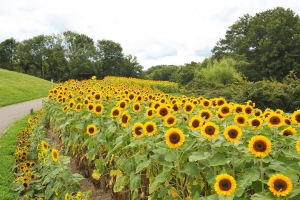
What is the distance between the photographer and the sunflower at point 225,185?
175 centimetres

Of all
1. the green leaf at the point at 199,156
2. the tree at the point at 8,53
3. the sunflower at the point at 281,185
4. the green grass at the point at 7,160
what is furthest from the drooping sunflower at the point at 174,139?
the tree at the point at 8,53

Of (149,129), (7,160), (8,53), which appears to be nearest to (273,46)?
(7,160)

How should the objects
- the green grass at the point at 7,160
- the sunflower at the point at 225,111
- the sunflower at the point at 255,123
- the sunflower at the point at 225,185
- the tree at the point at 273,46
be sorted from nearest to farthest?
the sunflower at the point at 225,185 → the sunflower at the point at 255,123 → the sunflower at the point at 225,111 → the green grass at the point at 7,160 → the tree at the point at 273,46

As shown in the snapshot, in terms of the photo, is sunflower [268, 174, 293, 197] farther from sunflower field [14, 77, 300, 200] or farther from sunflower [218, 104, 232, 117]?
sunflower [218, 104, 232, 117]

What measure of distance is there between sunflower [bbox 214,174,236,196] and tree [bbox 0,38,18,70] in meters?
56.2

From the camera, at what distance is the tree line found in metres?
50.8

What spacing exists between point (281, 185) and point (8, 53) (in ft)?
198

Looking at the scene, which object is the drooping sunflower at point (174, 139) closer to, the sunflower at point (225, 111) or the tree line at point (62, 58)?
the sunflower at point (225, 111)

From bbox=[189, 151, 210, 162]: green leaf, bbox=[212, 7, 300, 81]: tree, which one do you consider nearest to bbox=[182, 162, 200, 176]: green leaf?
bbox=[189, 151, 210, 162]: green leaf

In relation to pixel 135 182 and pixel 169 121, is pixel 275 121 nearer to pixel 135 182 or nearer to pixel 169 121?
pixel 169 121

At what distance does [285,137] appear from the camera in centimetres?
228

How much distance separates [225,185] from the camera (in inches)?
69.5

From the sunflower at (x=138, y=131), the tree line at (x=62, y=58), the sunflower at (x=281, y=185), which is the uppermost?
the tree line at (x=62, y=58)

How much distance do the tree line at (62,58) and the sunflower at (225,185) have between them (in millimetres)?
48248
